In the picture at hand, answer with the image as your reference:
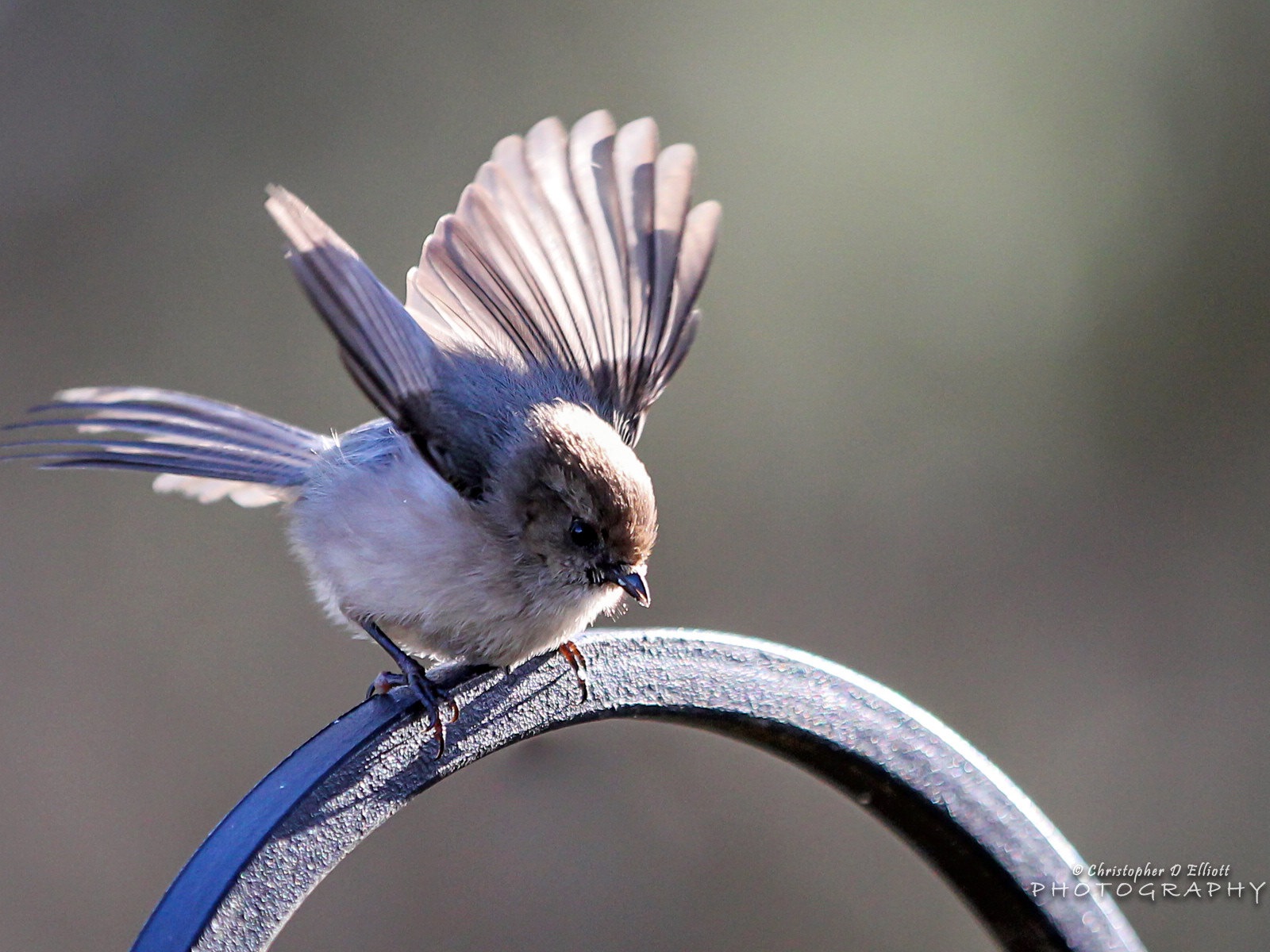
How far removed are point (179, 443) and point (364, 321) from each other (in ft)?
2.04

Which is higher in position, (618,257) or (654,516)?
(618,257)

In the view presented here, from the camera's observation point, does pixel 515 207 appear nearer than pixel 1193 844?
Yes

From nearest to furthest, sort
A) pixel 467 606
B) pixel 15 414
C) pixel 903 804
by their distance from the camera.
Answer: pixel 903 804 < pixel 467 606 < pixel 15 414

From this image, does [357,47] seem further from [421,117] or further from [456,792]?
[456,792]

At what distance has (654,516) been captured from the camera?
2.00 metres

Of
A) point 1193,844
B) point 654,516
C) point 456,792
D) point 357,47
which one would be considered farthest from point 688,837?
point 357,47

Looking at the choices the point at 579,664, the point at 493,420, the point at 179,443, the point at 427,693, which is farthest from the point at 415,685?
the point at 179,443

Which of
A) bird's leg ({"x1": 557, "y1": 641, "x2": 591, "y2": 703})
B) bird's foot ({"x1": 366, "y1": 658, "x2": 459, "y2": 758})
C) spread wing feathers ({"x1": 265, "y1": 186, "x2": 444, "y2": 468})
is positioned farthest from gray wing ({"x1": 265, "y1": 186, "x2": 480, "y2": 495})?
bird's leg ({"x1": 557, "y1": 641, "x2": 591, "y2": 703})

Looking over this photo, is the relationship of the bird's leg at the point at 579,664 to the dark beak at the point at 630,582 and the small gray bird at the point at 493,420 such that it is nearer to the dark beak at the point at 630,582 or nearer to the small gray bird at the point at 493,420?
the small gray bird at the point at 493,420

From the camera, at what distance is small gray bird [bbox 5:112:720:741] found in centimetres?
193

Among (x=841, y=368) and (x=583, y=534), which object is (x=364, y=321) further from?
(x=841, y=368)

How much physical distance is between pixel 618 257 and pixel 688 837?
2155mm

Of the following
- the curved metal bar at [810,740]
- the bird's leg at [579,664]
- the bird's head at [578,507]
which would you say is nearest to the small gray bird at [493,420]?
the bird's head at [578,507]

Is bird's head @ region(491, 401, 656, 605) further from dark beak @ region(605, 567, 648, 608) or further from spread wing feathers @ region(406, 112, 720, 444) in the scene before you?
spread wing feathers @ region(406, 112, 720, 444)
